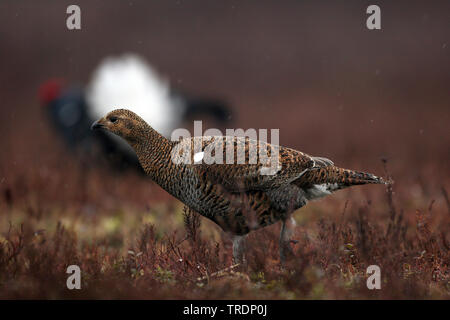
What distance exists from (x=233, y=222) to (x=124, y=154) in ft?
17.3

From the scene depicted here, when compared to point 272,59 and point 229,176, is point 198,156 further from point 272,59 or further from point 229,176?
point 272,59

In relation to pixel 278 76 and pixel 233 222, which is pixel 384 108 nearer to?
pixel 278 76

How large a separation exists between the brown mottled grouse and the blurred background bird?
16.4 ft

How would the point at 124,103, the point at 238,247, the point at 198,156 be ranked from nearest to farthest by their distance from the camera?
1. the point at 198,156
2. the point at 238,247
3. the point at 124,103

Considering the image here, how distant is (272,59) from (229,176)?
11980mm

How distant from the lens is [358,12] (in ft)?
52.9

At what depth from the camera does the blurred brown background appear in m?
11.3

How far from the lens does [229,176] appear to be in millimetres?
3576

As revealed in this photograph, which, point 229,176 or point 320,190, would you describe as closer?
point 229,176

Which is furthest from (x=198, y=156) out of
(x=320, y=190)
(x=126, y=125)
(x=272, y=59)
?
(x=272, y=59)

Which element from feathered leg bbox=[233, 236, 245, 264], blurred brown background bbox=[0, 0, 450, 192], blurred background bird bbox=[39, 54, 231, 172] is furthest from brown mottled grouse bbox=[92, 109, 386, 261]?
blurred brown background bbox=[0, 0, 450, 192]

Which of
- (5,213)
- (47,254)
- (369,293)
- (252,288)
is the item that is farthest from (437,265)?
(5,213)

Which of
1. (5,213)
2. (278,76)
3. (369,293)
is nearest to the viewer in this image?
(369,293)

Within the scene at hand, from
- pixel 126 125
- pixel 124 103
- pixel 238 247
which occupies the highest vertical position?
pixel 124 103
